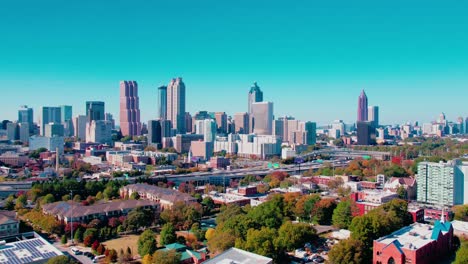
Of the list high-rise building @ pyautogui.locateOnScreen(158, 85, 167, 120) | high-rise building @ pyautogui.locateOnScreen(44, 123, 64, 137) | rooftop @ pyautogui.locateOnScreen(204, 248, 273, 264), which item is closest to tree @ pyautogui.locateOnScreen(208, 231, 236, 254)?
rooftop @ pyautogui.locateOnScreen(204, 248, 273, 264)

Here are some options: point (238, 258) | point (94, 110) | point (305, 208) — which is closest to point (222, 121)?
A: point (94, 110)

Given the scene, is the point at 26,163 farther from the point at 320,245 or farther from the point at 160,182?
the point at 320,245

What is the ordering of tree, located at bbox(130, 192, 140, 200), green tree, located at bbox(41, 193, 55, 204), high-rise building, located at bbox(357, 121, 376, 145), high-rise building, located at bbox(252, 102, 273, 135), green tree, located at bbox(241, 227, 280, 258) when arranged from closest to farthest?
green tree, located at bbox(241, 227, 280, 258)
green tree, located at bbox(41, 193, 55, 204)
tree, located at bbox(130, 192, 140, 200)
high-rise building, located at bbox(357, 121, 376, 145)
high-rise building, located at bbox(252, 102, 273, 135)

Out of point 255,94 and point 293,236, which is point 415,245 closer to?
point 293,236

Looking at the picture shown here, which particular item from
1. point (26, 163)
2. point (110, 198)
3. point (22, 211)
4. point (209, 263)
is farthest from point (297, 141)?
point (209, 263)

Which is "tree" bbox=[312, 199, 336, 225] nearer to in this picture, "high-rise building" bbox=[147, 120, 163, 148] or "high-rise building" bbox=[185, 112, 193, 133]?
"high-rise building" bbox=[147, 120, 163, 148]

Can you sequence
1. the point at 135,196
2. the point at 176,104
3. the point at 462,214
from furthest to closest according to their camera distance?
the point at 176,104
the point at 135,196
the point at 462,214

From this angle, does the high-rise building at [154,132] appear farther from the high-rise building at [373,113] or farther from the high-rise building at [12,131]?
the high-rise building at [373,113]

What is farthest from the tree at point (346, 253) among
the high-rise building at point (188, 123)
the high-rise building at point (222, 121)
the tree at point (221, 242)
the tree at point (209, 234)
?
the high-rise building at point (188, 123)
